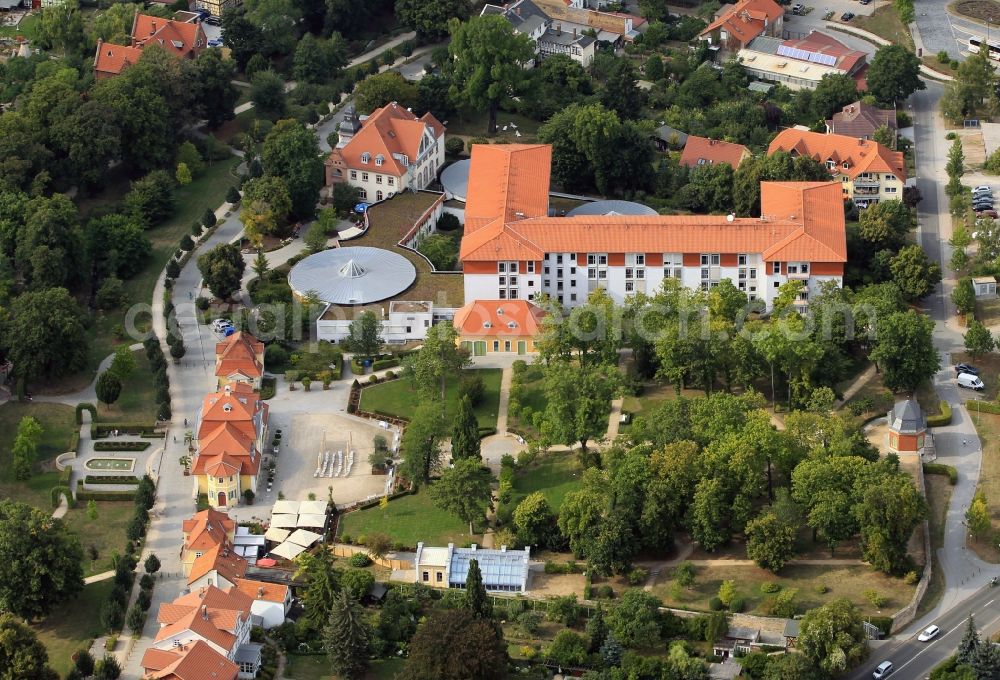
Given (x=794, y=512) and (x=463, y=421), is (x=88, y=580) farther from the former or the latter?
(x=794, y=512)

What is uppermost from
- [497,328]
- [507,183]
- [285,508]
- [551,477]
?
[507,183]

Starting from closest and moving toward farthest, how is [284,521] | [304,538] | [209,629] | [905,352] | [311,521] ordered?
1. [209,629]
2. [304,538]
3. [311,521]
4. [284,521]
5. [905,352]

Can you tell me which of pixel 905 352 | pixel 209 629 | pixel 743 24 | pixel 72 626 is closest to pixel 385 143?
pixel 743 24

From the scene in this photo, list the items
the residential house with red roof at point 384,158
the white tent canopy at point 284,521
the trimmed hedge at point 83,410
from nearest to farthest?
the white tent canopy at point 284,521, the trimmed hedge at point 83,410, the residential house with red roof at point 384,158

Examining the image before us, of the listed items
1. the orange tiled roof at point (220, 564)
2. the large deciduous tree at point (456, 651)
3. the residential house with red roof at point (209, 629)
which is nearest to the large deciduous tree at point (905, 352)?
the large deciduous tree at point (456, 651)

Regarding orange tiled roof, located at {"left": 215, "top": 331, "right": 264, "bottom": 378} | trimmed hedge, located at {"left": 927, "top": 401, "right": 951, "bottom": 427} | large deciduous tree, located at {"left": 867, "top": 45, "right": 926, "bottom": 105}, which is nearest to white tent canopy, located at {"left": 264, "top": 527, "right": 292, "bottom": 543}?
orange tiled roof, located at {"left": 215, "top": 331, "right": 264, "bottom": 378}

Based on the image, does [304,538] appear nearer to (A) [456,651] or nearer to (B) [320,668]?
(B) [320,668]

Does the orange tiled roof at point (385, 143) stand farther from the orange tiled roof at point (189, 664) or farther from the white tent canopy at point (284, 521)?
the orange tiled roof at point (189, 664)

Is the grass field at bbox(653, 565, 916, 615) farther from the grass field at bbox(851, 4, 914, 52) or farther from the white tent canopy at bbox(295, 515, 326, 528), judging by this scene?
the grass field at bbox(851, 4, 914, 52)
